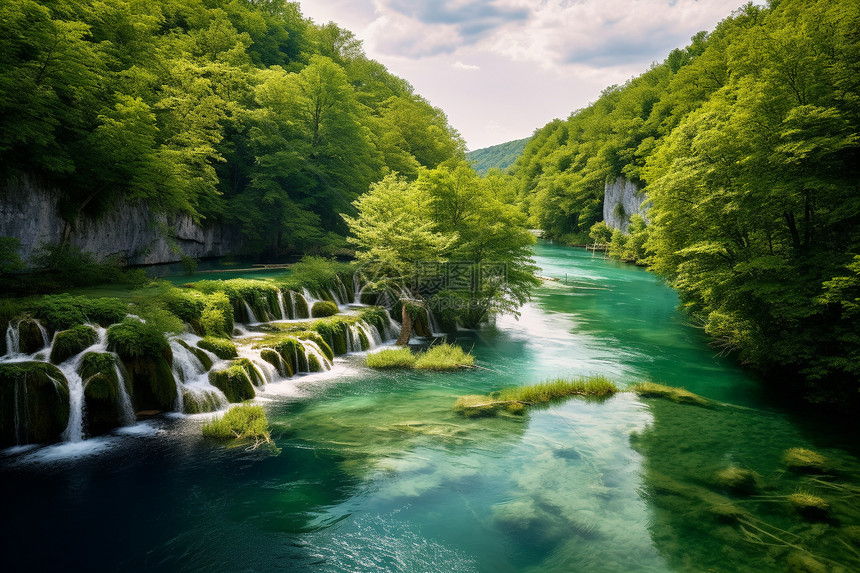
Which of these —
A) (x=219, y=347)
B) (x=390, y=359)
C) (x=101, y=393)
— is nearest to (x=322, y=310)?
(x=390, y=359)

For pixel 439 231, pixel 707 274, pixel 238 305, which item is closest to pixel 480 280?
pixel 439 231

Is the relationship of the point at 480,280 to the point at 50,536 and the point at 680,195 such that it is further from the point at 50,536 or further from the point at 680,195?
the point at 50,536

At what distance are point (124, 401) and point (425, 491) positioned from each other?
8008 mm

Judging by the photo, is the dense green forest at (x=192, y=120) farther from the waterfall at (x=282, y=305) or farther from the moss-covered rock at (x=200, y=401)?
the moss-covered rock at (x=200, y=401)

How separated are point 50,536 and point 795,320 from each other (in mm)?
19682

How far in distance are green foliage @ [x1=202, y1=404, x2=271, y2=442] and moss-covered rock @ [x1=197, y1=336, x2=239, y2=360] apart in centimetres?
310

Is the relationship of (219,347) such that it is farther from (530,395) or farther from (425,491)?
(530,395)

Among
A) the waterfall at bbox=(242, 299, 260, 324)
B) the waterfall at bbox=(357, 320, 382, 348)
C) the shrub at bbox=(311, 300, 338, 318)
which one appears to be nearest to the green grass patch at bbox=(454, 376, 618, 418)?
the waterfall at bbox=(357, 320, 382, 348)

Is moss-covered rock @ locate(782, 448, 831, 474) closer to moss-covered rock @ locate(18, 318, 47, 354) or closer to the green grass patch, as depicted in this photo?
the green grass patch

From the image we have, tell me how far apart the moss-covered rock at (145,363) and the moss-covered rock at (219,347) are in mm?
1610

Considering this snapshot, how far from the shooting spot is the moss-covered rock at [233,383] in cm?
1308

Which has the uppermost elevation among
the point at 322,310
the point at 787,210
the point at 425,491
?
the point at 787,210

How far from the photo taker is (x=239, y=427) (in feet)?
36.6

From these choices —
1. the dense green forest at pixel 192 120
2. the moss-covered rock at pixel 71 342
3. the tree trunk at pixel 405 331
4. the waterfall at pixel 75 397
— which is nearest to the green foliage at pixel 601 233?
the dense green forest at pixel 192 120
